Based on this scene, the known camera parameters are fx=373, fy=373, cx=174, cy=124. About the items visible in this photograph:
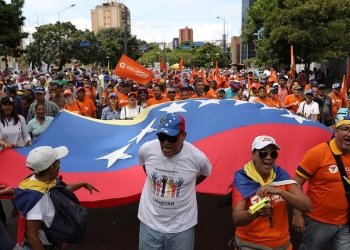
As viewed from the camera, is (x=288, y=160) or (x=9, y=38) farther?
(x=9, y=38)

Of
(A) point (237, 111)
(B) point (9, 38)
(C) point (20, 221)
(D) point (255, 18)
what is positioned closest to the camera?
(C) point (20, 221)

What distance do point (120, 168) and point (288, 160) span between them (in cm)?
176

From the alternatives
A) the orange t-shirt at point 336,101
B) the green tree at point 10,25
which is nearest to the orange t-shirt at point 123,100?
the orange t-shirt at point 336,101

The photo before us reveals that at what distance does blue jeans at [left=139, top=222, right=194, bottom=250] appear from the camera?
263 cm

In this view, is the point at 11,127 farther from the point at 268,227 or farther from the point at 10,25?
the point at 10,25

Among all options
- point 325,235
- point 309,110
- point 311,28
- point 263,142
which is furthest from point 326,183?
point 311,28

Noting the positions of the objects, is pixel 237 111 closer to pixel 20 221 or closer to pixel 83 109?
pixel 20 221

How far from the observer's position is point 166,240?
263 centimetres

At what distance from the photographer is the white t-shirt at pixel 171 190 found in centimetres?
262

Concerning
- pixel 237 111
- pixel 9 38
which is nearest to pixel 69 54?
pixel 9 38

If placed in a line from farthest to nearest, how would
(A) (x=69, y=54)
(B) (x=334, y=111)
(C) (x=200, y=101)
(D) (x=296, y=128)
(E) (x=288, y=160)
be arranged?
(A) (x=69, y=54), (B) (x=334, y=111), (C) (x=200, y=101), (D) (x=296, y=128), (E) (x=288, y=160)

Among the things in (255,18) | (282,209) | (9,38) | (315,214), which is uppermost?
(255,18)

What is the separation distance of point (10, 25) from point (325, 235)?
74.9 ft

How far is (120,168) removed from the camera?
399 cm
